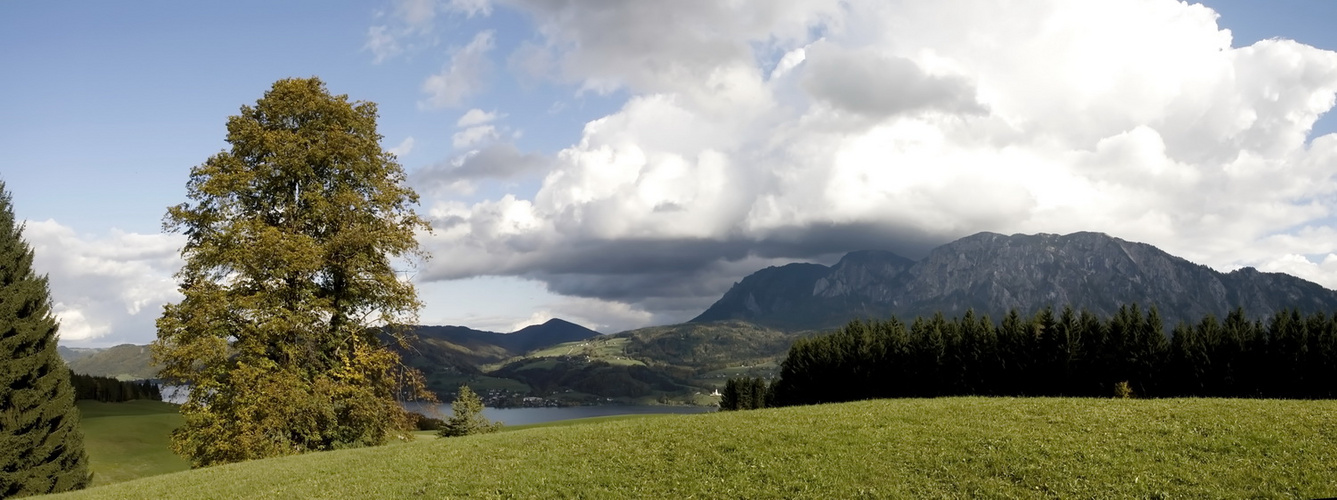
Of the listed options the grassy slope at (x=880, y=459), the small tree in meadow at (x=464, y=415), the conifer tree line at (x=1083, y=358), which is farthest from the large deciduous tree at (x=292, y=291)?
the conifer tree line at (x=1083, y=358)

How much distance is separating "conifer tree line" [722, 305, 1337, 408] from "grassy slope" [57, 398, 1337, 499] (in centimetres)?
5360

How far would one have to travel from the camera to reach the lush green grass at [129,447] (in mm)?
55281

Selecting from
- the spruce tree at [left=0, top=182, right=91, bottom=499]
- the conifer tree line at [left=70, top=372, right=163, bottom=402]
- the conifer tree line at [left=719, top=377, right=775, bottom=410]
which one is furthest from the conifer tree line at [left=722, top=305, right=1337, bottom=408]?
the conifer tree line at [left=70, top=372, right=163, bottom=402]

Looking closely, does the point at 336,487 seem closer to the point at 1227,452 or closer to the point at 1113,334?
the point at 1227,452

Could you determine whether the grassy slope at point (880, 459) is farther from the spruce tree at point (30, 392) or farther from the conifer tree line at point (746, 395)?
the conifer tree line at point (746, 395)

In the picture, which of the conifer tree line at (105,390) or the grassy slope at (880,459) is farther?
the conifer tree line at (105,390)

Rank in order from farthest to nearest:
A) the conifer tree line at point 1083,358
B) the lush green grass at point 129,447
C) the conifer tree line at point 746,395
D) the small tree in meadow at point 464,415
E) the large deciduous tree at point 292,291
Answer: the conifer tree line at point 746,395 → the conifer tree line at point 1083,358 → the small tree in meadow at point 464,415 → the lush green grass at point 129,447 → the large deciduous tree at point 292,291

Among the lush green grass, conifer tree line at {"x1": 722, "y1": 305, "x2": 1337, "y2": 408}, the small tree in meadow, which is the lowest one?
the lush green grass

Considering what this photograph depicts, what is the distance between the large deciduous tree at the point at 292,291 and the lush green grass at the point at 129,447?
1047 inches

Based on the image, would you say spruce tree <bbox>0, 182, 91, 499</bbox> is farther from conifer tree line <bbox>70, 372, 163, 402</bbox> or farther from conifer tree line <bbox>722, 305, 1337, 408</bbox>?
conifer tree line <bbox>722, 305, 1337, 408</bbox>

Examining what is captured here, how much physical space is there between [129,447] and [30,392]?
3168 centimetres

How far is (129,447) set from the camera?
6244cm

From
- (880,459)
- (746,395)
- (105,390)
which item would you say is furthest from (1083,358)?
(105,390)

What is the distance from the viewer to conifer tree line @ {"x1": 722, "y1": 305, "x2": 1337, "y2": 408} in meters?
65.9
